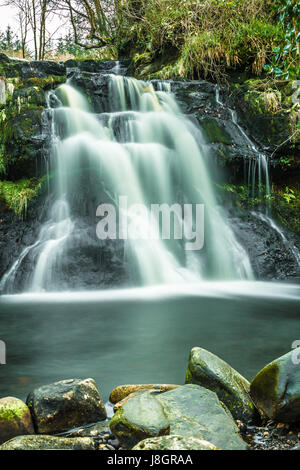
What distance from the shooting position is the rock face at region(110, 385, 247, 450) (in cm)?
193

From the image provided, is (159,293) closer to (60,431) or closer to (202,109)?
(60,431)

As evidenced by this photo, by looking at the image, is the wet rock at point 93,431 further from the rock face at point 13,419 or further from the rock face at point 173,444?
the rock face at point 173,444

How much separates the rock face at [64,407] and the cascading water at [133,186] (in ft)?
13.3

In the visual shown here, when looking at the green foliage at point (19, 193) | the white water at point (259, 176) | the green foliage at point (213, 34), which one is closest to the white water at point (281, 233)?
the white water at point (259, 176)

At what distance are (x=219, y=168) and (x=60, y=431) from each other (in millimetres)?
7308

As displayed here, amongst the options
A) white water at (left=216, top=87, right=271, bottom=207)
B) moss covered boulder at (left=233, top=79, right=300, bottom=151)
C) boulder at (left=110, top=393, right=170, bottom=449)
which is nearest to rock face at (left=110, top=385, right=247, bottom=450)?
boulder at (left=110, top=393, right=170, bottom=449)

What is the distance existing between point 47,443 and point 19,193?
5859mm

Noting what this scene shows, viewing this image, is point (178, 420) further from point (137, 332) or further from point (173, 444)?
point (137, 332)

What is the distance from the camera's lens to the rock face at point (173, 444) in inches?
66.4

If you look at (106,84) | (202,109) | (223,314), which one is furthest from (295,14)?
(106,84)

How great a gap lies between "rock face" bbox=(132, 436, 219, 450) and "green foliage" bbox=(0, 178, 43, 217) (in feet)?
19.6

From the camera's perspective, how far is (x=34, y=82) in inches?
379

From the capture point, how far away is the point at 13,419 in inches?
83.4
